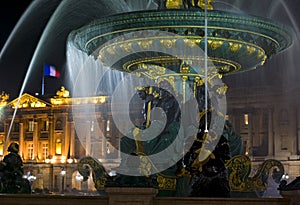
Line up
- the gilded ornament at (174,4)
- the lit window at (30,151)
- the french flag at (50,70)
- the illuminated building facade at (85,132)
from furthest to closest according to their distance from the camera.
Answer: the lit window at (30,151)
the illuminated building facade at (85,132)
the french flag at (50,70)
the gilded ornament at (174,4)

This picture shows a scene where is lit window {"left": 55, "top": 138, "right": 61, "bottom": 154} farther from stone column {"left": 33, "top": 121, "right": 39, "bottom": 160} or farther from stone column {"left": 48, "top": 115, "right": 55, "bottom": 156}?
stone column {"left": 33, "top": 121, "right": 39, "bottom": 160}

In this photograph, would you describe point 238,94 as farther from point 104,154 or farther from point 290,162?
point 104,154

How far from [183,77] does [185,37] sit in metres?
1.26

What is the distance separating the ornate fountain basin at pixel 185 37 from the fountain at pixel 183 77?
0.02m

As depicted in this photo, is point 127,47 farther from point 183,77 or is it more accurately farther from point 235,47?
point 235,47

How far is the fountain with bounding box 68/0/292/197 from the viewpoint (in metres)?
11.9

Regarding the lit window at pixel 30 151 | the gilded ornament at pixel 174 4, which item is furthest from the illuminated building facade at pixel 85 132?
the gilded ornament at pixel 174 4

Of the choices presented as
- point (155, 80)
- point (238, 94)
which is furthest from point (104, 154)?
point (155, 80)

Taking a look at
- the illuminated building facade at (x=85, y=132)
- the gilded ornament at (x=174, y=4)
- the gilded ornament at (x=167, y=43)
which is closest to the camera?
the gilded ornament at (x=167, y=43)

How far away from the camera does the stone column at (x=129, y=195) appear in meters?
9.33

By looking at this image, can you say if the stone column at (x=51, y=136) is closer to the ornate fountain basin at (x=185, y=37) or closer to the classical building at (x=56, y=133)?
the classical building at (x=56, y=133)

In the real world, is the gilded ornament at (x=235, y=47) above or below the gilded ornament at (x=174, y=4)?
below

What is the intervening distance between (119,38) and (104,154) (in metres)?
63.8

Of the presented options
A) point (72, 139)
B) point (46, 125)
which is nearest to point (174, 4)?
point (72, 139)
